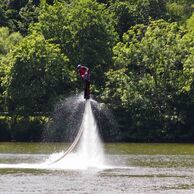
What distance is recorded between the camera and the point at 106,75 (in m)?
108

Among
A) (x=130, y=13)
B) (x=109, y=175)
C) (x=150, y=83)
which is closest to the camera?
(x=109, y=175)

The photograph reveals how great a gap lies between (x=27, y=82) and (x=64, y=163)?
1668 inches

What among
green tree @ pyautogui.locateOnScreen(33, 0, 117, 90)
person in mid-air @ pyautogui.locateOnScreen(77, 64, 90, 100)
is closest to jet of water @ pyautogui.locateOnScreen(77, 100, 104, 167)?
person in mid-air @ pyautogui.locateOnScreen(77, 64, 90, 100)

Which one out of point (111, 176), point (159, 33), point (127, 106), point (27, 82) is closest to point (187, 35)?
point (159, 33)

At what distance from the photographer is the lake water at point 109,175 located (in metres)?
46.3

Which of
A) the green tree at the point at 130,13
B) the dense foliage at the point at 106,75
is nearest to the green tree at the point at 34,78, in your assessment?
the dense foliage at the point at 106,75

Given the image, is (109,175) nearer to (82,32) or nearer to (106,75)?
(106,75)

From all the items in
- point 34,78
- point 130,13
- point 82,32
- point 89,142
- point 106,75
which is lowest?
point 89,142

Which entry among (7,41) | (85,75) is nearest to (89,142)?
(85,75)

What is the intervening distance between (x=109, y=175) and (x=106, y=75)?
54618 mm

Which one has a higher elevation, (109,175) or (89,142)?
(89,142)

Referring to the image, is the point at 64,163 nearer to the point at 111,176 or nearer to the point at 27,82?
the point at 111,176

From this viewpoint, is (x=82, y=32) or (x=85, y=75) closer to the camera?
(x=85, y=75)

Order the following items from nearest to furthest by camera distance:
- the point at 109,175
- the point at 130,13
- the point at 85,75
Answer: the point at 109,175, the point at 85,75, the point at 130,13
